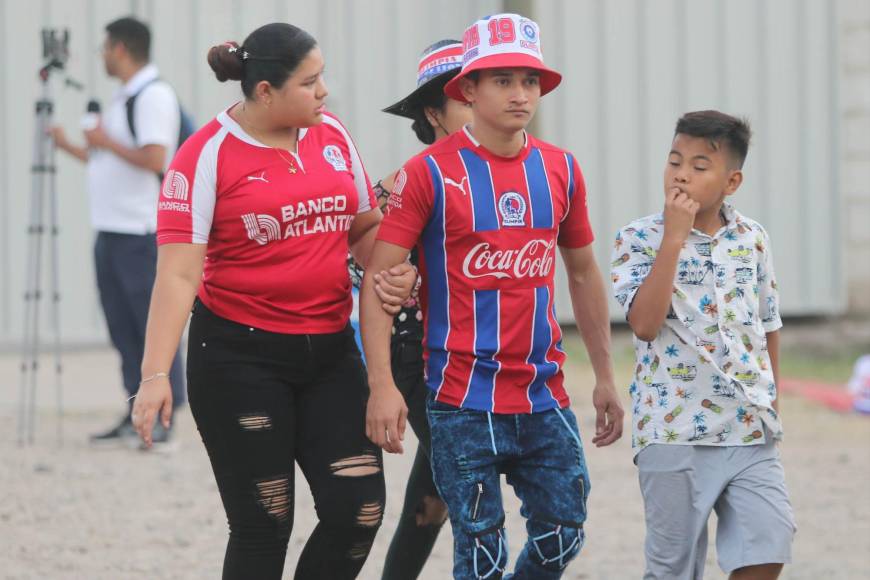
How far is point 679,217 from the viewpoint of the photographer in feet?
12.9

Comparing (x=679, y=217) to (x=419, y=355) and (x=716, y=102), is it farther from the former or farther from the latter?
(x=716, y=102)

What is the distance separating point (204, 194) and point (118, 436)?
4.26 meters

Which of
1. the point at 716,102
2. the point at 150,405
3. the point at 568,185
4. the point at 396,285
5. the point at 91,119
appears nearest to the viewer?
the point at 150,405

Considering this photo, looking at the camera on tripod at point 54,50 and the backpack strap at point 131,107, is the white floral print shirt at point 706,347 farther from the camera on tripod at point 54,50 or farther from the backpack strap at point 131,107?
the camera on tripod at point 54,50

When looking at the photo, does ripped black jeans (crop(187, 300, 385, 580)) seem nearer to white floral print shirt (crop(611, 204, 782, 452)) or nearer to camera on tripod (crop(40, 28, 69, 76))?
white floral print shirt (crop(611, 204, 782, 452))

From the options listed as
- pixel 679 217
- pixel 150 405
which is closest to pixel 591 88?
pixel 679 217

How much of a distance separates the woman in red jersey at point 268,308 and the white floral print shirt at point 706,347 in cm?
70

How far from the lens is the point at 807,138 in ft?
38.7

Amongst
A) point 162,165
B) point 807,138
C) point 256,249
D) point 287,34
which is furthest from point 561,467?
point 807,138

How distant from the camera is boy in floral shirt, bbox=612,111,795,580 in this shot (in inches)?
156

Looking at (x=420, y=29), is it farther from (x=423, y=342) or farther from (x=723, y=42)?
(x=423, y=342)

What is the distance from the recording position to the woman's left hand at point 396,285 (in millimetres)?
3908

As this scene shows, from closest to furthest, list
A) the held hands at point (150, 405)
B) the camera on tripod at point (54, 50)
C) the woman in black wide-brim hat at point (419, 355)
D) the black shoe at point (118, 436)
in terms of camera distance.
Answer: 1. the held hands at point (150, 405)
2. the woman in black wide-brim hat at point (419, 355)
3. the black shoe at point (118, 436)
4. the camera on tripod at point (54, 50)

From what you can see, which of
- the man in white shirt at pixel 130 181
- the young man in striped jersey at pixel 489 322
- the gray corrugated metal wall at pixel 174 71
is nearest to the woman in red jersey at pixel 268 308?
the young man in striped jersey at pixel 489 322
